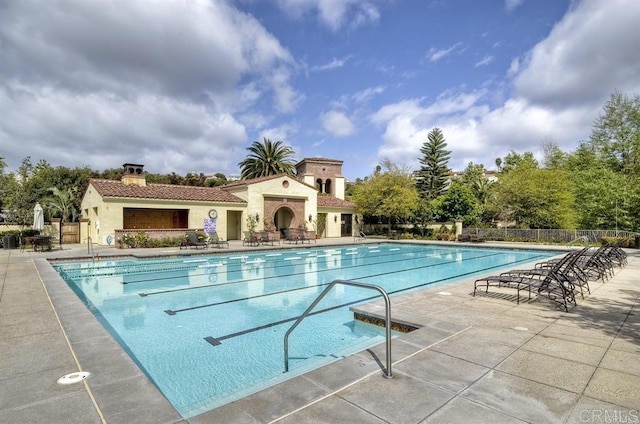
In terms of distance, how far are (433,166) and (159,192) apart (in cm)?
3382

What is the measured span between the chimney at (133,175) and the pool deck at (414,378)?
1950 centimetres

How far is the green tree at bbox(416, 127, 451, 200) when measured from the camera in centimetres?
4375

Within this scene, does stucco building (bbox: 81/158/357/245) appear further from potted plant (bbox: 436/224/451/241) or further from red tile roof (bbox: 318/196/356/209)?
potted plant (bbox: 436/224/451/241)

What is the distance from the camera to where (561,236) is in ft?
75.7

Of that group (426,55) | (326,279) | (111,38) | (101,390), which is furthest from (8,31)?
(426,55)

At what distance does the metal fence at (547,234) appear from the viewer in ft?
69.8

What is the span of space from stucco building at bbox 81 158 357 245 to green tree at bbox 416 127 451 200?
16806 millimetres

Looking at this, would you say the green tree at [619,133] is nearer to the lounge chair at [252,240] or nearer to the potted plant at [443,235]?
the potted plant at [443,235]

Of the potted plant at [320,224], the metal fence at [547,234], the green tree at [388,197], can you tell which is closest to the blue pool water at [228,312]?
the metal fence at [547,234]

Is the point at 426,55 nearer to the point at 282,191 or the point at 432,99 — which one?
the point at 432,99

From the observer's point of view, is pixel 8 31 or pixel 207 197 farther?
pixel 207 197

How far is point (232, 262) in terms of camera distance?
15164mm

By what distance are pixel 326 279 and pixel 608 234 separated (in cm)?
2068

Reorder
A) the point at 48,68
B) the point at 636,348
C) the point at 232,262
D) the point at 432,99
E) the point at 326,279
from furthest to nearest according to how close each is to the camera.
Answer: the point at 432,99
the point at 48,68
the point at 232,262
the point at 326,279
the point at 636,348
